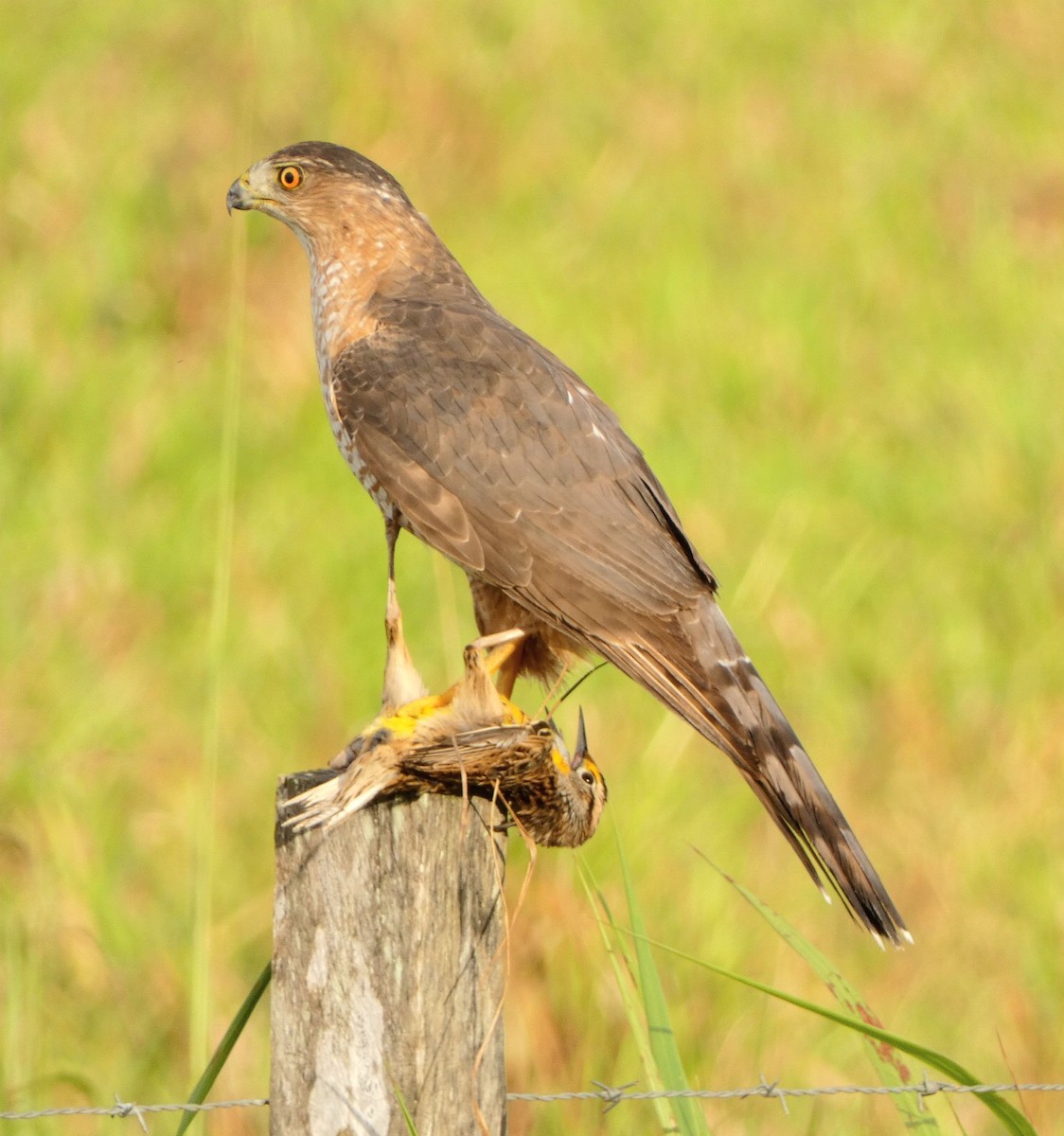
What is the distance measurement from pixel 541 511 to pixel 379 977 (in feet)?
3.86

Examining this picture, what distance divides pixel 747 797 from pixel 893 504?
2.25 meters

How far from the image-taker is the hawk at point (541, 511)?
2943 millimetres

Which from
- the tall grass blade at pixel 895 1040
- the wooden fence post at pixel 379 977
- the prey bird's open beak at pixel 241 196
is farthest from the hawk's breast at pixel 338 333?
the tall grass blade at pixel 895 1040

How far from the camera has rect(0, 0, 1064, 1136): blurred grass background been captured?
455 centimetres

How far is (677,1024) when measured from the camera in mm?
4207

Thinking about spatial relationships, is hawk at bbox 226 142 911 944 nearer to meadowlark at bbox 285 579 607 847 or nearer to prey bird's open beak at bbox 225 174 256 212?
meadowlark at bbox 285 579 607 847

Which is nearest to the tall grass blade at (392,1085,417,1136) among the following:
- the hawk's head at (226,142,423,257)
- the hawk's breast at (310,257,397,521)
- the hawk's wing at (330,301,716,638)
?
the hawk's wing at (330,301,716,638)

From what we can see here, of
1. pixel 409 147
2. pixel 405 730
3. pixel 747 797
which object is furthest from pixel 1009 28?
pixel 405 730

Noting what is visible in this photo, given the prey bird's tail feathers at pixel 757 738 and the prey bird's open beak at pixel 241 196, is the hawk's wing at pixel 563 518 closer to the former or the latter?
the prey bird's tail feathers at pixel 757 738

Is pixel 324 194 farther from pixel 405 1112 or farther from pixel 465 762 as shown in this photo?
pixel 405 1112

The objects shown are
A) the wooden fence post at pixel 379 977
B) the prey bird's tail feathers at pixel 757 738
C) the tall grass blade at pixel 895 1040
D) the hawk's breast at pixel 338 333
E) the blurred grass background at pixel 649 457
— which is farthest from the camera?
the blurred grass background at pixel 649 457

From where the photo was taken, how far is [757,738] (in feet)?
9.70

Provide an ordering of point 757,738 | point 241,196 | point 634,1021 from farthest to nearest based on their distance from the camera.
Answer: point 241,196 → point 757,738 → point 634,1021

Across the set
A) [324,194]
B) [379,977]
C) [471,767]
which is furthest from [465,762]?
[324,194]
